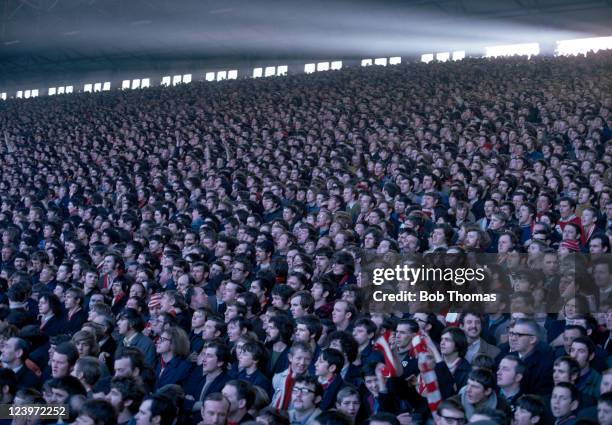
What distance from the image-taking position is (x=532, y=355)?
5527 mm

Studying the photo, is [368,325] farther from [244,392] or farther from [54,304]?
[54,304]

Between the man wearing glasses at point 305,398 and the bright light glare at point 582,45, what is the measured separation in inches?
886

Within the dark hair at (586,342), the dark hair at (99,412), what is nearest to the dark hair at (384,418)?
the dark hair at (99,412)

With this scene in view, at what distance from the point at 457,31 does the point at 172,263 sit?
2162cm

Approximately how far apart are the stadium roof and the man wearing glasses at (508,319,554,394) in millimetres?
22332

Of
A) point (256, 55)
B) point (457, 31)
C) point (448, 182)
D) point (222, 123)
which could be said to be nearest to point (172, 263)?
point (448, 182)

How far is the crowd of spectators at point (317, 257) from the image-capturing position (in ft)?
16.9

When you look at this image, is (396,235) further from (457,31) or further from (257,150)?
(457,31)

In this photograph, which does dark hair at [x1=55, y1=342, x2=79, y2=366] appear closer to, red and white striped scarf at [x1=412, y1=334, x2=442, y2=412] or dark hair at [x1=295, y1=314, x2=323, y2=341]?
dark hair at [x1=295, y1=314, x2=323, y2=341]

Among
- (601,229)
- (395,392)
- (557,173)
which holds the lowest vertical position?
(395,392)

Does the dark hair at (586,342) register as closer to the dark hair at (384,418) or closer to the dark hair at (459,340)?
the dark hair at (459,340)

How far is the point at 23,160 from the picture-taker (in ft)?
60.6

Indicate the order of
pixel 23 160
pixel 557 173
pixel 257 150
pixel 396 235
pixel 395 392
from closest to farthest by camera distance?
pixel 395 392
pixel 396 235
pixel 557 173
pixel 257 150
pixel 23 160

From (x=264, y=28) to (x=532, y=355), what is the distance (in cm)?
2912
